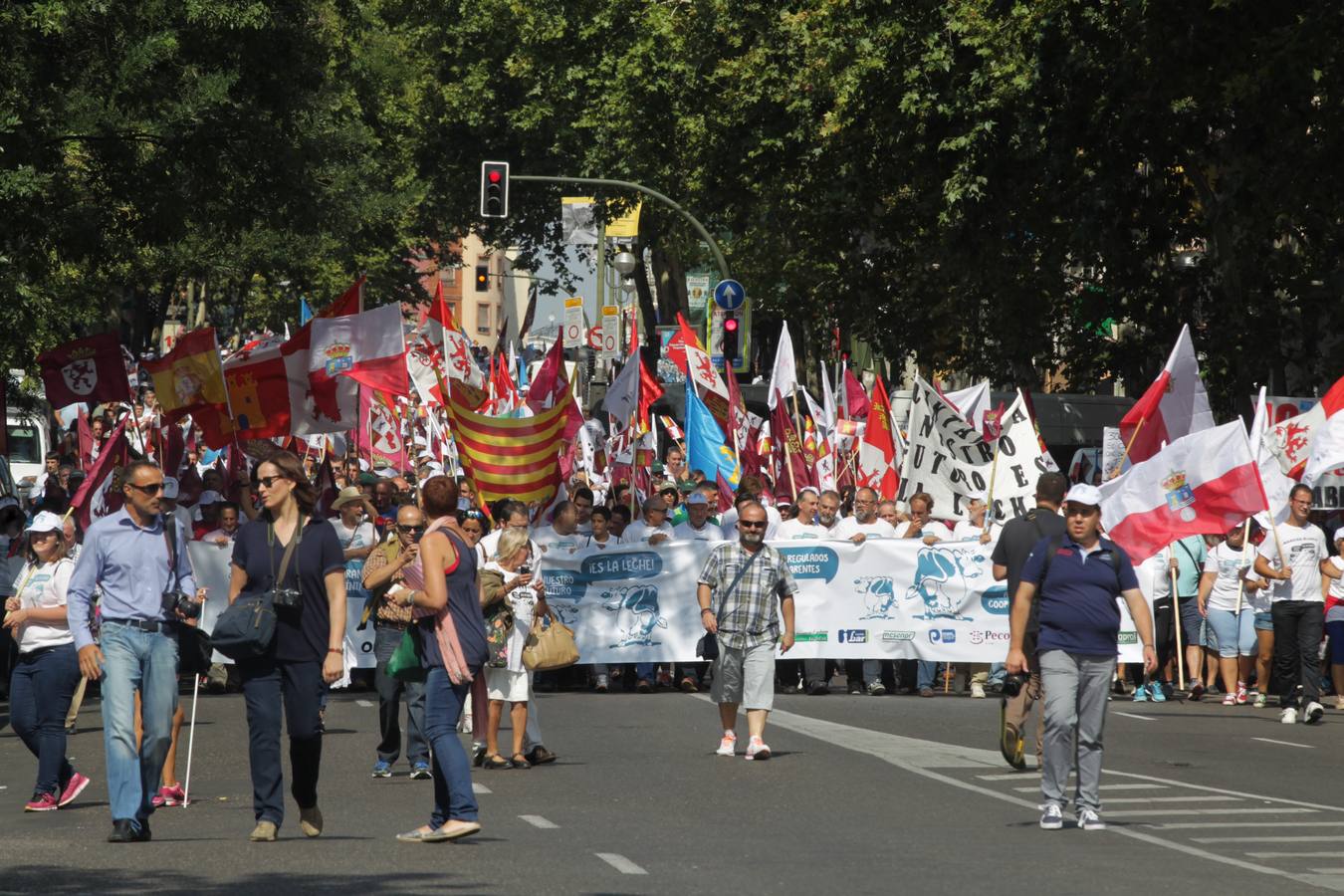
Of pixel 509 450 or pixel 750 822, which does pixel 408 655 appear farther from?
pixel 509 450

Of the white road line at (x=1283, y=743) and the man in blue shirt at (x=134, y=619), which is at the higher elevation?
the man in blue shirt at (x=134, y=619)

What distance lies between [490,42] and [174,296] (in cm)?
1022

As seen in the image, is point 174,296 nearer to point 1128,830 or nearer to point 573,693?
point 573,693

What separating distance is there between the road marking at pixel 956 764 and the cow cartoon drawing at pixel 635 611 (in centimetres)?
271

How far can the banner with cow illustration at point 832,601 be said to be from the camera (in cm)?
2095

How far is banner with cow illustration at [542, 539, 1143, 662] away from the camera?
20953mm

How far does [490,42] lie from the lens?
58.2 m

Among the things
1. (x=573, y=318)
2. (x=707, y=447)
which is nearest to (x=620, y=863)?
(x=707, y=447)

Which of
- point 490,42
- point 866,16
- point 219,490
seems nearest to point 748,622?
point 219,490

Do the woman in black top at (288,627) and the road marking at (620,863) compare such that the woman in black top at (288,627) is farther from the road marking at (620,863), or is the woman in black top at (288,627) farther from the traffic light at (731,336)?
the traffic light at (731,336)

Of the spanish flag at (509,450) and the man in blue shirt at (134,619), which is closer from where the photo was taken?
the man in blue shirt at (134,619)

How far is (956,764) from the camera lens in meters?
14.5

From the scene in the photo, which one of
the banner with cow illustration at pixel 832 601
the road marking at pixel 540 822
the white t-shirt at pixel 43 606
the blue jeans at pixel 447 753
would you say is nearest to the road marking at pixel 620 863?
the blue jeans at pixel 447 753

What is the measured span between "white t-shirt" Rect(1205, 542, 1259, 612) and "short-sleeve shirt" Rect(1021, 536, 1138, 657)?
29.1 ft
